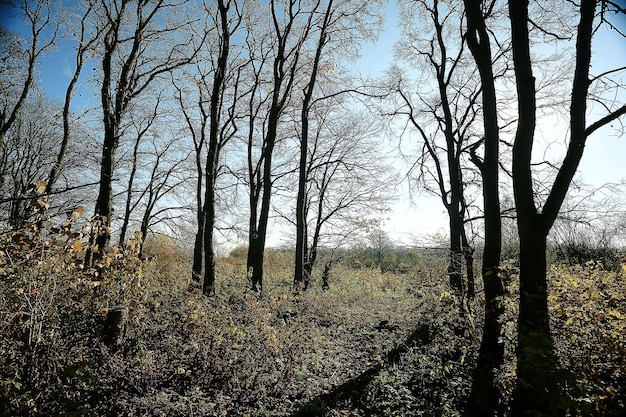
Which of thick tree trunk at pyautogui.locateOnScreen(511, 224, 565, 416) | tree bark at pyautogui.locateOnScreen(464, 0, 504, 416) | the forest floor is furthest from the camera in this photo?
tree bark at pyautogui.locateOnScreen(464, 0, 504, 416)

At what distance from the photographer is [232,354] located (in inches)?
201

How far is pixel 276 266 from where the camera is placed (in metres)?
22.1

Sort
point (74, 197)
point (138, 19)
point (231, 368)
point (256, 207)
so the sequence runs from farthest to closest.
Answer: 1. point (74, 197)
2. point (256, 207)
3. point (138, 19)
4. point (231, 368)

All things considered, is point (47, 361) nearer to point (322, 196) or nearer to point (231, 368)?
point (231, 368)

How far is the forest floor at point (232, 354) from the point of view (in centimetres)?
347

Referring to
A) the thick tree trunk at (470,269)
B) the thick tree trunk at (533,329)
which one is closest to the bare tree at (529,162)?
the thick tree trunk at (533,329)

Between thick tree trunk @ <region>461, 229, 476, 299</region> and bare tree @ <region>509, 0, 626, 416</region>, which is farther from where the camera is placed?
thick tree trunk @ <region>461, 229, 476, 299</region>

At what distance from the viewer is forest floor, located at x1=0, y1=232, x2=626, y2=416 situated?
3.47 m

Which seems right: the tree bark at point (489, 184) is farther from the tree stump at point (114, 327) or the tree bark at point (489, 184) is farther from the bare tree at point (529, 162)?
the tree stump at point (114, 327)

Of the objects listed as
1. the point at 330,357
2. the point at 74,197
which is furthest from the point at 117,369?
the point at 74,197

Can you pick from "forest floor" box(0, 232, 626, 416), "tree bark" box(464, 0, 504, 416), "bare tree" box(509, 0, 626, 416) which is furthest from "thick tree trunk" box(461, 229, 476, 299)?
"bare tree" box(509, 0, 626, 416)

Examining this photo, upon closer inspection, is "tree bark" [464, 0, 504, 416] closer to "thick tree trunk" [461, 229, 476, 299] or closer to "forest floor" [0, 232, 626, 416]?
"forest floor" [0, 232, 626, 416]

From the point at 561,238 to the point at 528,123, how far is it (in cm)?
588

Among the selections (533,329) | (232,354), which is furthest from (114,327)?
(533,329)
